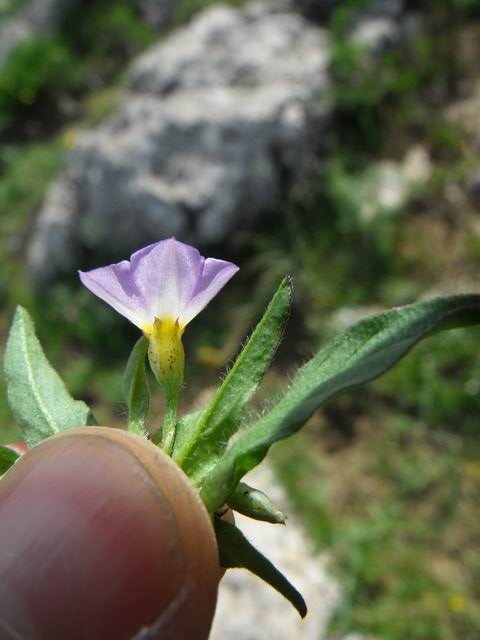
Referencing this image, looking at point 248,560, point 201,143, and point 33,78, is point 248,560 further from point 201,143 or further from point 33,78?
point 33,78

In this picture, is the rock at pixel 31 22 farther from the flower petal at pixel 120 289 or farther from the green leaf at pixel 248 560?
the green leaf at pixel 248 560

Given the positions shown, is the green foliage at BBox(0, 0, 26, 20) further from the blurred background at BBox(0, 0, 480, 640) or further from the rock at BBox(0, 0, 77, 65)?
the blurred background at BBox(0, 0, 480, 640)

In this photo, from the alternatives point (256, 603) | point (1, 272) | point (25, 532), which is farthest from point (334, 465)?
point (1, 272)

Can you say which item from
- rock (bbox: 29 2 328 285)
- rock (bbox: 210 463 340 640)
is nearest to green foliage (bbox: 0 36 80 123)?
rock (bbox: 29 2 328 285)

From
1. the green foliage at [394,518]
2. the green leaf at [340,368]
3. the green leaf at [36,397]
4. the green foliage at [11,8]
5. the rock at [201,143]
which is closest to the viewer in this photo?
the green leaf at [340,368]

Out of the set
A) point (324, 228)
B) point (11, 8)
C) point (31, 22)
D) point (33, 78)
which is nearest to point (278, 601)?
point (324, 228)

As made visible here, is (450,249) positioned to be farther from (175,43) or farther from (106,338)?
(175,43)

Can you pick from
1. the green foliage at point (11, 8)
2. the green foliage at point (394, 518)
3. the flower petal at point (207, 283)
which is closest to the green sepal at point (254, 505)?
the flower petal at point (207, 283)
